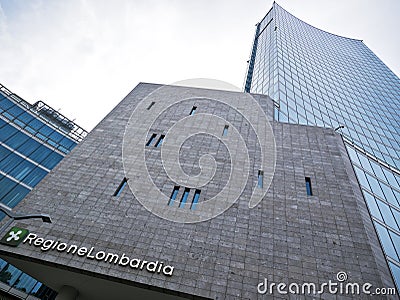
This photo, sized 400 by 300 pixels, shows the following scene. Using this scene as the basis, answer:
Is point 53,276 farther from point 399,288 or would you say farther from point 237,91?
point 237,91

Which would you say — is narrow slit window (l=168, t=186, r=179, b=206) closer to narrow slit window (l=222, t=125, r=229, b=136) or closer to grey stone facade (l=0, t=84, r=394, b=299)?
grey stone facade (l=0, t=84, r=394, b=299)

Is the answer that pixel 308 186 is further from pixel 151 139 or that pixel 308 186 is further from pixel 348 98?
pixel 348 98

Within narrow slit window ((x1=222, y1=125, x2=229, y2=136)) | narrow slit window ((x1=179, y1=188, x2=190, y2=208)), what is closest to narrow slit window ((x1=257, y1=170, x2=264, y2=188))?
narrow slit window ((x1=222, y1=125, x2=229, y2=136))

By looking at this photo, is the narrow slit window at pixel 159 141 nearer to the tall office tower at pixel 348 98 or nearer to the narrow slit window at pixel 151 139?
the narrow slit window at pixel 151 139

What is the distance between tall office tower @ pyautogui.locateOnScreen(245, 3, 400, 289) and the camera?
21266mm

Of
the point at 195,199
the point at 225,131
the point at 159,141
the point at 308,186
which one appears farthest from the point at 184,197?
the point at 308,186

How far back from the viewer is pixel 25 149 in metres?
32.9

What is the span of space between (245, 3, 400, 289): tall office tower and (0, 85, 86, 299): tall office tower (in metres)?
30.8

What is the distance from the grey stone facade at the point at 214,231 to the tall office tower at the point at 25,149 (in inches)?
574

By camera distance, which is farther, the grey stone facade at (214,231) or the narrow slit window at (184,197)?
the narrow slit window at (184,197)

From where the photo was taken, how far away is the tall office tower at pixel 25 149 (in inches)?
1046

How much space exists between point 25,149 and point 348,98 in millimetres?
51086

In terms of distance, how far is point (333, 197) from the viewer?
1705cm

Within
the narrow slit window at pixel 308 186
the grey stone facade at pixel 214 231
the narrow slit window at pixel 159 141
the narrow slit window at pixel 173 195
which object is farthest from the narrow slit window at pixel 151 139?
the narrow slit window at pixel 308 186
